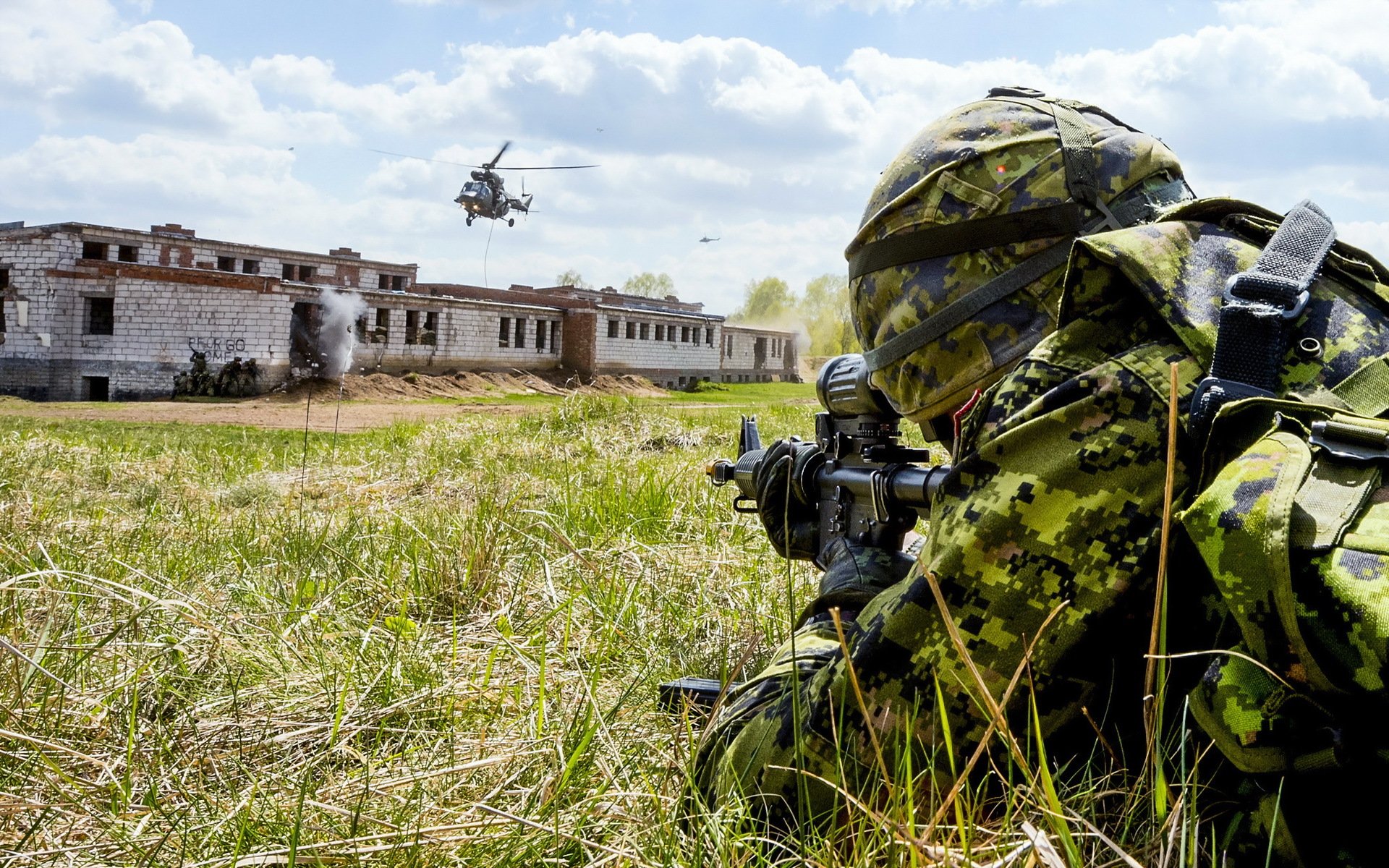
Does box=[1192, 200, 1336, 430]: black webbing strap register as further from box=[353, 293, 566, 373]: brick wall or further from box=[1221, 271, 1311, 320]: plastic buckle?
box=[353, 293, 566, 373]: brick wall

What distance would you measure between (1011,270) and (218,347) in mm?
33839

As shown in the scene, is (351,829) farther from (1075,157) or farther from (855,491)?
(1075,157)

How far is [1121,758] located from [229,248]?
4728 cm

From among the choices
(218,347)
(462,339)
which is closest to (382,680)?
(218,347)

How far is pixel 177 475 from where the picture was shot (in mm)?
7582

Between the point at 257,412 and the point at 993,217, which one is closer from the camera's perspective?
the point at 993,217

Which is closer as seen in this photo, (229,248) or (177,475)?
(177,475)

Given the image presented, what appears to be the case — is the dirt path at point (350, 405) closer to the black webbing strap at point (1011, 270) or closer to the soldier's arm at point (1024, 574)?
the black webbing strap at point (1011, 270)

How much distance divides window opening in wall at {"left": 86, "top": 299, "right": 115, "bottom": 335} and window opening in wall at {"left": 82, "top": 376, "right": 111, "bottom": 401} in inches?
61.1

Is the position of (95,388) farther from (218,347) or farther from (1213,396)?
(1213,396)

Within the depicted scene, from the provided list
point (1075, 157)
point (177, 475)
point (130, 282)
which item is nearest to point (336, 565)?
point (1075, 157)

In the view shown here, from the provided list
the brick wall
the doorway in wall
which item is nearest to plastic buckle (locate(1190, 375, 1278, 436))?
the doorway in wall

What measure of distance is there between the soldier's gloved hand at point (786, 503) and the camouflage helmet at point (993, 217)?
2.52ft

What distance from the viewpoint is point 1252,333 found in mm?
1411
